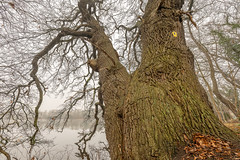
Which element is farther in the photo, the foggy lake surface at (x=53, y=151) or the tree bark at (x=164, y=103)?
the foggy lake surface at (x=53, y=151)

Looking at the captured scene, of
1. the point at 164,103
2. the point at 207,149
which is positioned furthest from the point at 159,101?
the point at 207,149

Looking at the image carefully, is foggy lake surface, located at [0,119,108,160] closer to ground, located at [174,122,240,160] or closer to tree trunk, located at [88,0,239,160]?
tree trunk, located at [88,0,239,160]

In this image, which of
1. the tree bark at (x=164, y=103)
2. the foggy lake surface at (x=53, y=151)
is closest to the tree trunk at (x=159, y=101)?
the tree bark at (x=164, y=103)

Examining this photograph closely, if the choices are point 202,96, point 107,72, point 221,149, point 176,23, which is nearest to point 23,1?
point 107,72

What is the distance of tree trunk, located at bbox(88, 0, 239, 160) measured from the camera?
100cm

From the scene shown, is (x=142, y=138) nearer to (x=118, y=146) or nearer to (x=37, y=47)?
(x=118, y=146)

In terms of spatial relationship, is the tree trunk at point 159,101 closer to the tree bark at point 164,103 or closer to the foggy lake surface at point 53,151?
the tree bark at point 164,103

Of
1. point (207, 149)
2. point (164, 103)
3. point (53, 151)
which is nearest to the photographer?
point (207, 149)

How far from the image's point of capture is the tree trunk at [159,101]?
100cm

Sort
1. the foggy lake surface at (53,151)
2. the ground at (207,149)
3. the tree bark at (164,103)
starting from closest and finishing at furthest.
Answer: the ground at (207,149)
the tree bark at (164,103)
the foggy lake surface at (53,151)

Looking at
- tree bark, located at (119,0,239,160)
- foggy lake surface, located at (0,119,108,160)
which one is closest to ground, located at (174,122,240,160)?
tree bark, located at (119,0,239,160)

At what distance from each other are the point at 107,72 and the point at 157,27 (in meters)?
1.05

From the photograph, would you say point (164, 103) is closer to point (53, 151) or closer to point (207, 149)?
point (207, 149)

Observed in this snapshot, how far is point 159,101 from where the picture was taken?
3.88 feet
